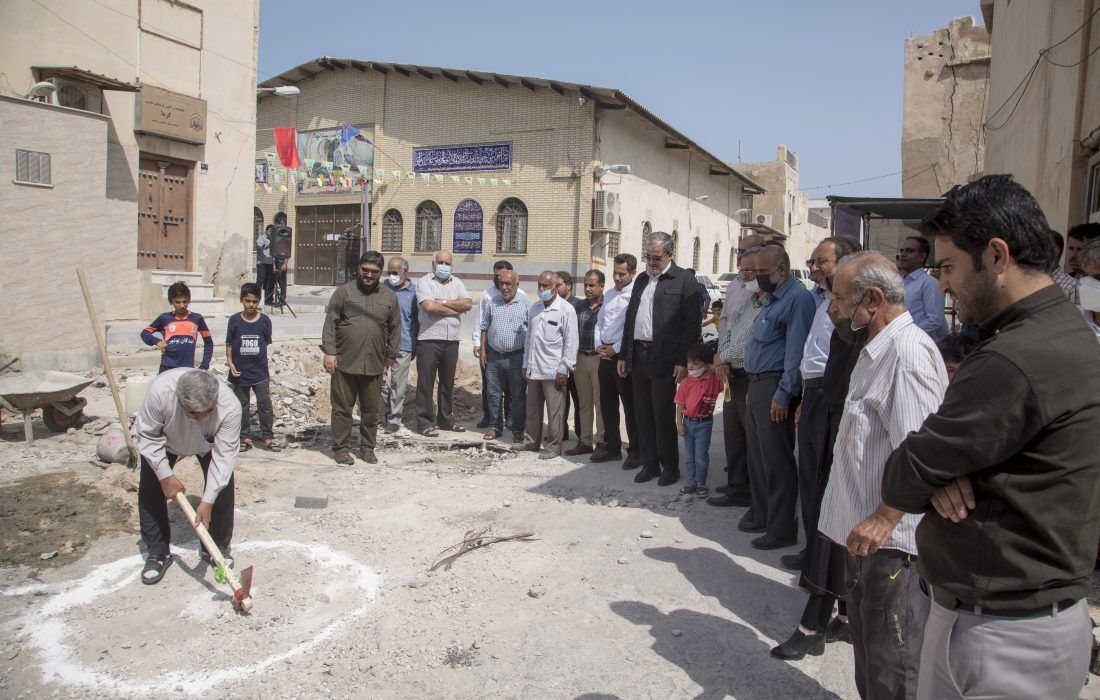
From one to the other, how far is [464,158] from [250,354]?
17323 mm

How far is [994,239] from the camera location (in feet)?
5.77

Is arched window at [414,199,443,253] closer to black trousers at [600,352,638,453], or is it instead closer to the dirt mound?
black trousers at [600,352,638,453]

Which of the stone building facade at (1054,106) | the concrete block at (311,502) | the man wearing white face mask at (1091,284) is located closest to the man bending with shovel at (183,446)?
the concrete block at (311,502)

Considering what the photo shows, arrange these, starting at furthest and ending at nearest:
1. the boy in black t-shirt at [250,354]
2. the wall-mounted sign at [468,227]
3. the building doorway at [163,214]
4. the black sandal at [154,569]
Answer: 1. the wall-mounted sign at [468,227]
2. the building doorway at [163,214]
3. the boy in black t-shirt at [250,354]
4. the black sandal at [154,569]

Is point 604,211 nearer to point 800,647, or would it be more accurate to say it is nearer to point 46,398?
point 46,398

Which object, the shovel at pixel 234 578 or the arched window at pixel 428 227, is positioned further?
the arched window at pixel 428 227

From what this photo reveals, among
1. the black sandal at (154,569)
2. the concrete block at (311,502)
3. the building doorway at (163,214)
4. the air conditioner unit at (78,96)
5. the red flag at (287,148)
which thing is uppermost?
the red flag at (287,148)

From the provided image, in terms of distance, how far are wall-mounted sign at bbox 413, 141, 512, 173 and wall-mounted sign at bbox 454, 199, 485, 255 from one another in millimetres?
1119

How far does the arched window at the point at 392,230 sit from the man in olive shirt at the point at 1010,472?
2396cm

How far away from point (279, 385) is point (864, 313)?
26.8 feet

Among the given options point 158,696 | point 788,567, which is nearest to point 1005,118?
point 788,567

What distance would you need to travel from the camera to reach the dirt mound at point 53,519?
4.92 m

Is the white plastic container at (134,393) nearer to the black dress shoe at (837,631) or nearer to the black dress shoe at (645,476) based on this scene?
the black dress shoe at (645,476)

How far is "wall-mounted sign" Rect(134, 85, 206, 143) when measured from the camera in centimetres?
1306
